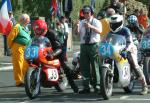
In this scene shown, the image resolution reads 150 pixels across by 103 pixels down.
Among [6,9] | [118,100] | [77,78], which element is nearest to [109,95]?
[118,100]

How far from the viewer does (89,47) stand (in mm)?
12719

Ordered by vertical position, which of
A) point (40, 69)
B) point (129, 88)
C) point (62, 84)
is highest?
point (40, 69)

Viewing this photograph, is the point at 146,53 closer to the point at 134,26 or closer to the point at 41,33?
the point at 134,26

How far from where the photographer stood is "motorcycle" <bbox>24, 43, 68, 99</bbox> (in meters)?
12.1

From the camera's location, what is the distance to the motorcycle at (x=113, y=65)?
1184cm

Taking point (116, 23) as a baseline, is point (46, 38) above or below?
below

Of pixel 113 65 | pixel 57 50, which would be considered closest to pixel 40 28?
pixel 57 50

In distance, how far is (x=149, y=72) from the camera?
13.7m

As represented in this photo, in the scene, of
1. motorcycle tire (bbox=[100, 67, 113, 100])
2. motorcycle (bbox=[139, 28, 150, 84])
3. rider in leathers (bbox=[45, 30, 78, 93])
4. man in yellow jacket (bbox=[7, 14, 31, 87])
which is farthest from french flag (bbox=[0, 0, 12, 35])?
motorcycle tire (bbox=[100, 67, 113, 100])

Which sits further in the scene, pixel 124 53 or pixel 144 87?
pixel 144 87

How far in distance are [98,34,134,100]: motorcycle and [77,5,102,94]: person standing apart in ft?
1.57

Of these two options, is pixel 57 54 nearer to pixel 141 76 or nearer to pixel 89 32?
pixel 89 32

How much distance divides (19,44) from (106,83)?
3.63m

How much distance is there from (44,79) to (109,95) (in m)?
1.40
